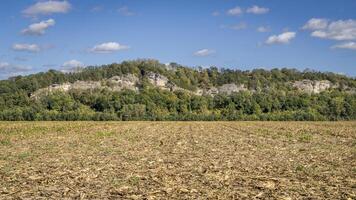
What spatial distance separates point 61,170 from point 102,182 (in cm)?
313

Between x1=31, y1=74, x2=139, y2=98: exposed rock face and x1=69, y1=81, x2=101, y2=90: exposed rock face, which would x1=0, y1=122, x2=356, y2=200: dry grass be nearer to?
x1=31, y1=74, x2=139, y2=98: exposed rock face

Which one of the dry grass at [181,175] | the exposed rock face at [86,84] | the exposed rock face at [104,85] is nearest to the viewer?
the dry grass at [181,175]

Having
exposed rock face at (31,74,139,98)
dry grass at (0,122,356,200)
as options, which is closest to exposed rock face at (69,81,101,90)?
exposed rock face at (31,74,139,98)

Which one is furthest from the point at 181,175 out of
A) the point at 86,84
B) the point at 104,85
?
the point at 86,84

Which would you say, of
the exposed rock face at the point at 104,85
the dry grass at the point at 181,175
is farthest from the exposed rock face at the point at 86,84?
the dry grass at the point at 181,175

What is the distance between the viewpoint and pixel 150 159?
793 inches

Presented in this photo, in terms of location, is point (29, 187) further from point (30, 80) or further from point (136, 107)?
point (30, 80)

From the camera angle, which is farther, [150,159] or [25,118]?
[25,118]

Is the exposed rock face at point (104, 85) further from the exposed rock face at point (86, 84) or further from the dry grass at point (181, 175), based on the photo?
the dry grass at point (181, 175)

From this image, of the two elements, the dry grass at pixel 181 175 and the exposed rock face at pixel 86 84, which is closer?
the dry grass at pixel 181 175

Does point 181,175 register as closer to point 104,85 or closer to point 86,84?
point 104,85

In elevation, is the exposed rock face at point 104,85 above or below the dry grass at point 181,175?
above

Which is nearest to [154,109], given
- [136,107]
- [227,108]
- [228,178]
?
[136,107]

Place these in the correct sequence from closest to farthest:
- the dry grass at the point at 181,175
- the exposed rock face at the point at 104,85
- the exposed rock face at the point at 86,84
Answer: the dry grass at the point at 181,175, the exposed rock face at the point at 104,85, the exposed rock face at the point at 86,84
